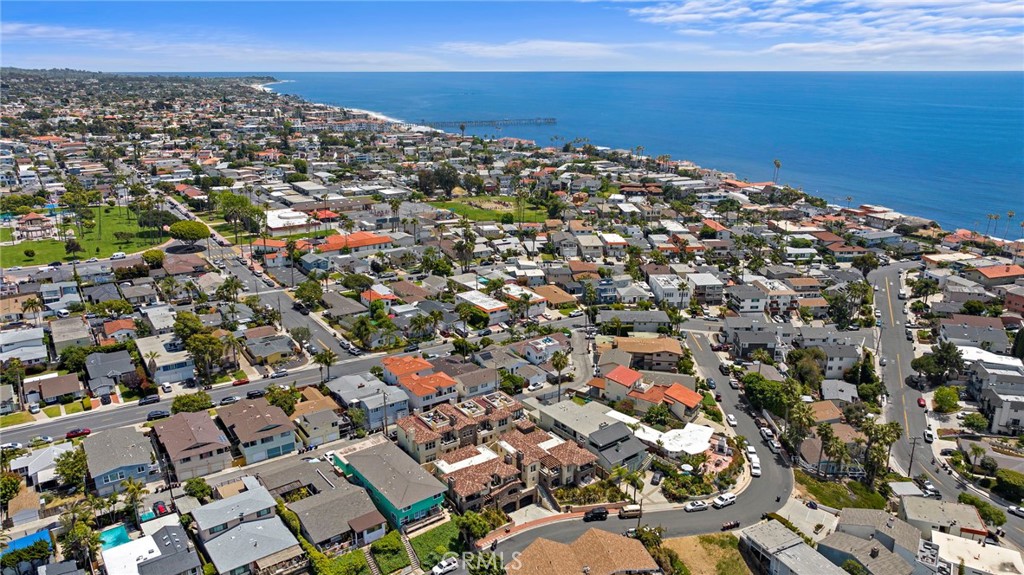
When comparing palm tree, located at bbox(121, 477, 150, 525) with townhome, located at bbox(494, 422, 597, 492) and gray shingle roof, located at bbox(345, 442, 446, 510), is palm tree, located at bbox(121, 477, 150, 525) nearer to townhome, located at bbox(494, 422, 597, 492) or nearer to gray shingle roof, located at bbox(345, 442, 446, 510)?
gray shingle roof, located at bbox(345, 442, 446, 510)

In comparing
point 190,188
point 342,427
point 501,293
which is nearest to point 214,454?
point 342,427

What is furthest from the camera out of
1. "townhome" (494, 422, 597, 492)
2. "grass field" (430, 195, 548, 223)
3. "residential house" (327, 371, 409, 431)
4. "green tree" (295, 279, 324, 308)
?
"grass field" (430, 195, 548, 223)

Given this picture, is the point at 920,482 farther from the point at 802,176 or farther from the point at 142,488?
the point at 802,176

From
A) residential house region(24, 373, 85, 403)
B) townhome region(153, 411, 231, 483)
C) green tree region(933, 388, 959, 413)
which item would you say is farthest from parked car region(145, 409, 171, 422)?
green tree region(933, 388, 959, 413)

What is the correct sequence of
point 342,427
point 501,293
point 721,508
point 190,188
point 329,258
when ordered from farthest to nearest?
point 190,188, point 329,258, point 501,293, point 342,427, point 721,508

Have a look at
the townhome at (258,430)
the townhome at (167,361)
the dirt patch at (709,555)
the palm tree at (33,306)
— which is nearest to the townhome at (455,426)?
the townhome at (258,430)

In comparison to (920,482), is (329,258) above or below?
above
